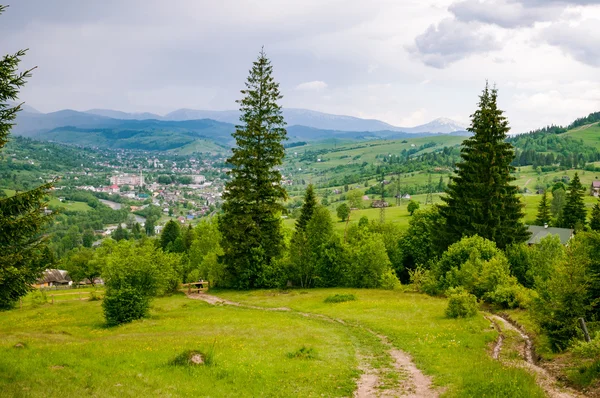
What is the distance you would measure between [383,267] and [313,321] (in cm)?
2115

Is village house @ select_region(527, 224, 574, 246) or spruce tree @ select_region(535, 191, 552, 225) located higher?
spruce tree @ select_region(535, 191, 552, 225)

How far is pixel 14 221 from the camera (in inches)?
629

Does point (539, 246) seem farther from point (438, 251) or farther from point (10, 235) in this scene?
point (10, 235)

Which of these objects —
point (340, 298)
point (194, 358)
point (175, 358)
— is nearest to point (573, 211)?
point (340, 298)

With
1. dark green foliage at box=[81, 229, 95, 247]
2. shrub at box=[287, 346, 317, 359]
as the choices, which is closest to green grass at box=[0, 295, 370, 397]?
shrub at box=[287, 346, 317, 359]

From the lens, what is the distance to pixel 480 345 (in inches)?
864

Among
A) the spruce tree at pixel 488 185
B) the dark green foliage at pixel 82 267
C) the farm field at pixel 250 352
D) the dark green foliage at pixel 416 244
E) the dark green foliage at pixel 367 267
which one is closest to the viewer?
the farm field at pixel 250 352

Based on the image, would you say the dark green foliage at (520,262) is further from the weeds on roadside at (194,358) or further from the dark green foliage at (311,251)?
the weeds on roadside at (194,358)

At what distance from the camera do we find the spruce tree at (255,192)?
4731cm

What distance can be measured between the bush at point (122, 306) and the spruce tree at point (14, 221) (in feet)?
48.7

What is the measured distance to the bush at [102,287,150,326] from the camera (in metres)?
31.9

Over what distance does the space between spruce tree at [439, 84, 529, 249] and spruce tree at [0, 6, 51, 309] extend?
4027cm

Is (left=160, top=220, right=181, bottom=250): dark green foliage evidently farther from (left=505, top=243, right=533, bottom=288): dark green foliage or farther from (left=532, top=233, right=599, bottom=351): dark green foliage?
(left=532, top=233, right=599, bottom=351): dark green foliage

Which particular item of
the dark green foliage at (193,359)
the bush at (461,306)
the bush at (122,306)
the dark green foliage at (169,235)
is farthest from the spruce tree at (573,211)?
the dark green foliage at (193,359)
